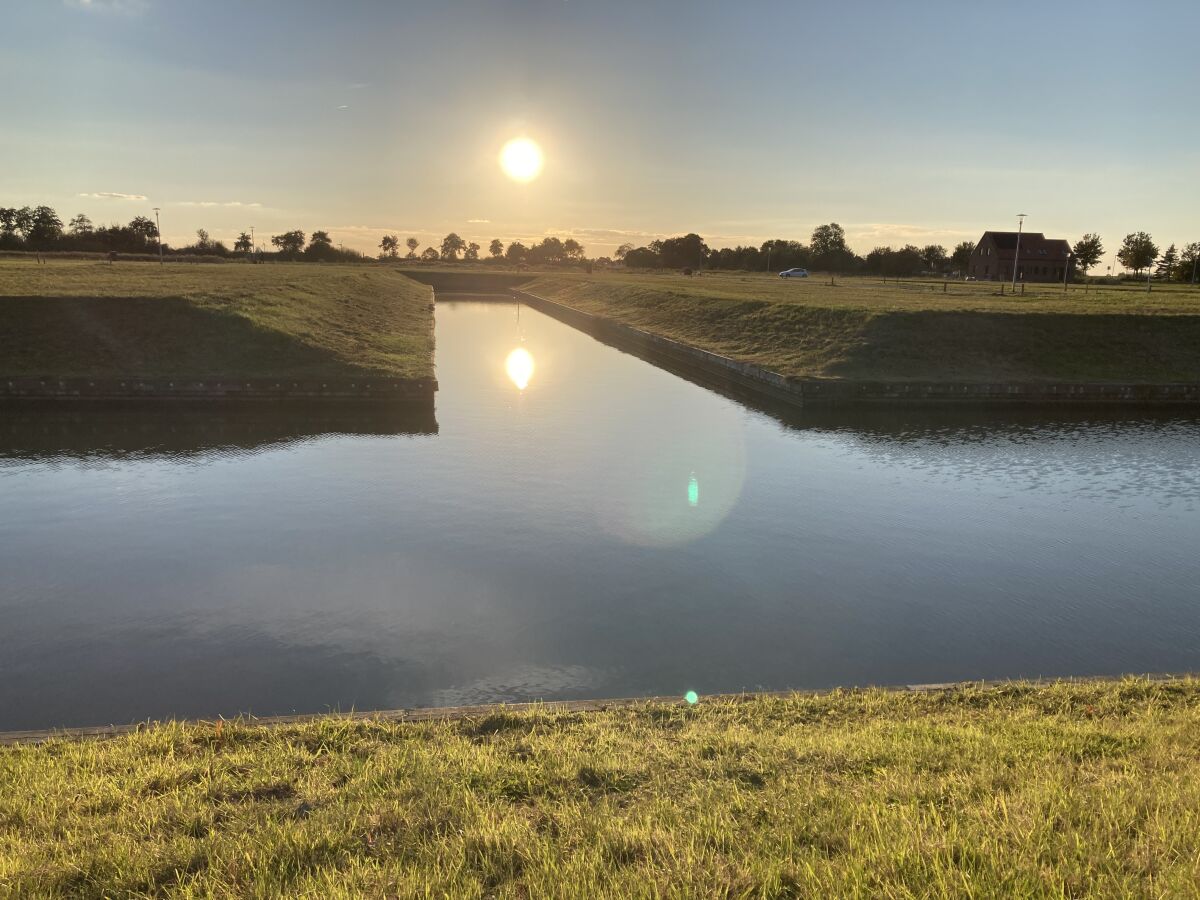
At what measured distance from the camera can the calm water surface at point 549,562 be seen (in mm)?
9195

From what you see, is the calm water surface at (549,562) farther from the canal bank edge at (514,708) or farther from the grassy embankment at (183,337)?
the grassy embankment at (183,337)

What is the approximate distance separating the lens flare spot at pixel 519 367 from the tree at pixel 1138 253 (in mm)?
104715

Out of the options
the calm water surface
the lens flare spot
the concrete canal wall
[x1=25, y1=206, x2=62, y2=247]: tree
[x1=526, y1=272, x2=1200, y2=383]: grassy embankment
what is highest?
[x1=25, y1=206, x2=62, y2=247]: tree

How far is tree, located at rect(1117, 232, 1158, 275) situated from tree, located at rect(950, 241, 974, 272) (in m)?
27.7

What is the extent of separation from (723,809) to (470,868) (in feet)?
5.91

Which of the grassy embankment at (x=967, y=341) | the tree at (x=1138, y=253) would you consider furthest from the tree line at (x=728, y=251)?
the grassy embankment at (x=967, y=341)

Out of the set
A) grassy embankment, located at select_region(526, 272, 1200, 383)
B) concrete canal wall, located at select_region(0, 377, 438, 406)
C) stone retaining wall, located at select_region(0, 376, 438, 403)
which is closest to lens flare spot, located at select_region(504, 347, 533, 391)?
concrete canal wall, located at select_region(0, 377, 438, 406)

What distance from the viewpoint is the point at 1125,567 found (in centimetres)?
1305

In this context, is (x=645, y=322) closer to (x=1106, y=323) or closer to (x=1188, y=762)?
(x=1106, y=323)

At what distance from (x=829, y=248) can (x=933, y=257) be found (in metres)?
24.2

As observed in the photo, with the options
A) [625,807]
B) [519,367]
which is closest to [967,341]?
[519,367]

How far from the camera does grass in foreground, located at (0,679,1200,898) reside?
4266 millimetres

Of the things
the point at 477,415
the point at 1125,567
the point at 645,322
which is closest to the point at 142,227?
the point at 645,322

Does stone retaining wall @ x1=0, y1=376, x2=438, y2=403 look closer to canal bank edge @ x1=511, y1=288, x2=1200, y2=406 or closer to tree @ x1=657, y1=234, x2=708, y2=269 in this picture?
canal bank edge @ x1=511, y1=288, x2=1200, y2=406
